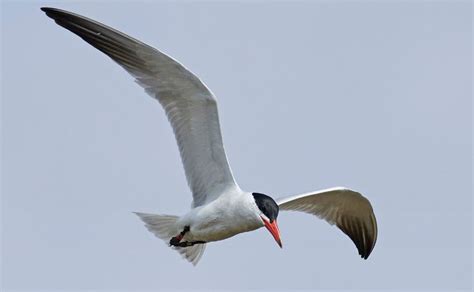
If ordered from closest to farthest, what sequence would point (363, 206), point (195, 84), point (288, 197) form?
point (195, 84) → point (288, 197) → point (363, 206)

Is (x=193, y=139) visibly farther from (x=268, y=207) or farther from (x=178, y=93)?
(x=268, y=207)

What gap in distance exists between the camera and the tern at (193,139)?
11.3 meters

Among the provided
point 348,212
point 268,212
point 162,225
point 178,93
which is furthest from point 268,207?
point 348,212

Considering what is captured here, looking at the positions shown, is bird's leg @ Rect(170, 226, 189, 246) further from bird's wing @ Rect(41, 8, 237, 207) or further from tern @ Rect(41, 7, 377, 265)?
bird's wing @ Rect(41, 8, 237, 207)

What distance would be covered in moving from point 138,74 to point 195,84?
57cm

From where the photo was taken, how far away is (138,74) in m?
11.5

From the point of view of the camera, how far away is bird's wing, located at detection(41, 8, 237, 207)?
11367mm

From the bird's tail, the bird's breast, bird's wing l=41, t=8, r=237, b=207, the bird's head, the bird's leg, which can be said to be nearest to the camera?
the bird's head

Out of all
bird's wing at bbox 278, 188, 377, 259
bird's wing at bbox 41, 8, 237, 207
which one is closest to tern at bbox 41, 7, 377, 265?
bird's wing at bbox 41, 8, 237, 207

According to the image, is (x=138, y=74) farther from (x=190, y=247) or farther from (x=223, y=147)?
(x=190, y=247)

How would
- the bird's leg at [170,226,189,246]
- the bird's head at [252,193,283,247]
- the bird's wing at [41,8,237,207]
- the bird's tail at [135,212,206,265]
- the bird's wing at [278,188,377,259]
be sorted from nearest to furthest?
the bird's head at [252,193,283,247], the bird's wing at [41,8,237,207], the bird's leg at [170,226,189,246], the bird's tail at [135,212,206,265], the bird's wing at [278,188,377,259]

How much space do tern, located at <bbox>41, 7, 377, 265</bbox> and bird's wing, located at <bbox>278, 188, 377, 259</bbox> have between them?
2.53ft

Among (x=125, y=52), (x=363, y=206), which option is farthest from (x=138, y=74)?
(x=363, y=206)

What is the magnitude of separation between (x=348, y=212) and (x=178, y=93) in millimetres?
2737
